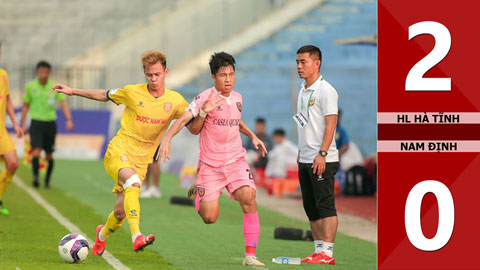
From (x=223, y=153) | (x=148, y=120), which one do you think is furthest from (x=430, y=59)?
(x=148, y=120)

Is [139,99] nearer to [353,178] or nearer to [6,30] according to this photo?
[353,178]

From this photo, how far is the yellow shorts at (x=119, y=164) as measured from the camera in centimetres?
939

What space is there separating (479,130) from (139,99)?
3539mm

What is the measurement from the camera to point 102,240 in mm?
9562

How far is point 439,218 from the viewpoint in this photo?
724 cm

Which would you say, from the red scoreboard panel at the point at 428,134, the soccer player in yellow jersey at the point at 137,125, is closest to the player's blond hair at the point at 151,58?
the soccer player in yellow jersey at the point at 137,125

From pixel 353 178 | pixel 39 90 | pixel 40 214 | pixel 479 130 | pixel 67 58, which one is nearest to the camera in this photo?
pixel 479 130

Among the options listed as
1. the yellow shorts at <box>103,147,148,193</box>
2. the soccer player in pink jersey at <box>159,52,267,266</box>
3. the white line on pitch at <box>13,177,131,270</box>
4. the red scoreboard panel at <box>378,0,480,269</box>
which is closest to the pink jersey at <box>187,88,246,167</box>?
the soccer player in pink jersey at <box>159,52,267,266</box>

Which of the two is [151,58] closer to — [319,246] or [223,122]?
[223,122]

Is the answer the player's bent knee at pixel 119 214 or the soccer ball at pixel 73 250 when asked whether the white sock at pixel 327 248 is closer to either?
the player's bent knee at pixel 119 214

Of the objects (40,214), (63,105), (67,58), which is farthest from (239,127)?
(67,58)

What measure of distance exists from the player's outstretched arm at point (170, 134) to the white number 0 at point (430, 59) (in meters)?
2.32

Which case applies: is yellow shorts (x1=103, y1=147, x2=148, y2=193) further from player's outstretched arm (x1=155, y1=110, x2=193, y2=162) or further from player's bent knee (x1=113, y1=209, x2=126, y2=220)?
player's outstretched arm (x1=155, y1=110, x2=193, y2=162)

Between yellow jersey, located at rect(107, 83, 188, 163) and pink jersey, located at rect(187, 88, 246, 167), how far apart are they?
1.09ft
